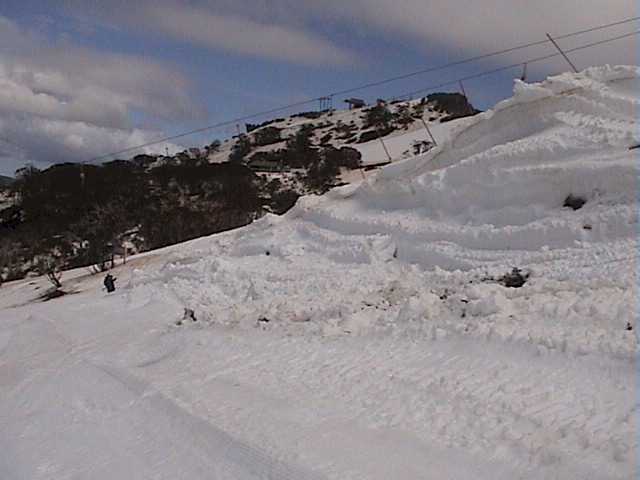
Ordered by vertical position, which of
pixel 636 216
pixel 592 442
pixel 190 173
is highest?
pixel 190 173

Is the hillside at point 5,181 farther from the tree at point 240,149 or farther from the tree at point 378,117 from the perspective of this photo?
the tree at point 378,117

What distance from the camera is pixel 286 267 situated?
54.5ft

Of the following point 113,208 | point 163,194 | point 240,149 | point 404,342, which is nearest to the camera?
point 404,342

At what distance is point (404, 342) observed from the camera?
9.01 metres

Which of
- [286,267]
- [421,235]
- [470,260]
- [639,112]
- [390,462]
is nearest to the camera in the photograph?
[390,462]

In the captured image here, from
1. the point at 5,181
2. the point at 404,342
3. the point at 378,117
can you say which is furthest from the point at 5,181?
the point at 404,342

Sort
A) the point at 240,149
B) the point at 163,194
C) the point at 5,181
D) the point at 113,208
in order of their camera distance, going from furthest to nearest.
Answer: the point at 240,149 < the point at 5,181 < the point at 163,194 < the point at 113,208

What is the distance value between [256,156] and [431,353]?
7720 cm

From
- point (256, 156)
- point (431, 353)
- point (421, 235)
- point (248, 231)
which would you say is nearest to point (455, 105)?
point (256, 156)

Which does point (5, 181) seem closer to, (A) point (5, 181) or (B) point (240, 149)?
(A) point (5, 181)

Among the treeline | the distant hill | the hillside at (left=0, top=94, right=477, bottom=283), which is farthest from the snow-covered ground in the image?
the distant hill

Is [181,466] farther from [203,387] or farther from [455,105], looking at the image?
[455,105]

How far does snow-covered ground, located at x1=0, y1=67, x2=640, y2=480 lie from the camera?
6270 millimetres

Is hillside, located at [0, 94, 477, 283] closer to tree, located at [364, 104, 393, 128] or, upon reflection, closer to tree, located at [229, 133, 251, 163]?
tree, located at [364, 104, 393, 128]
